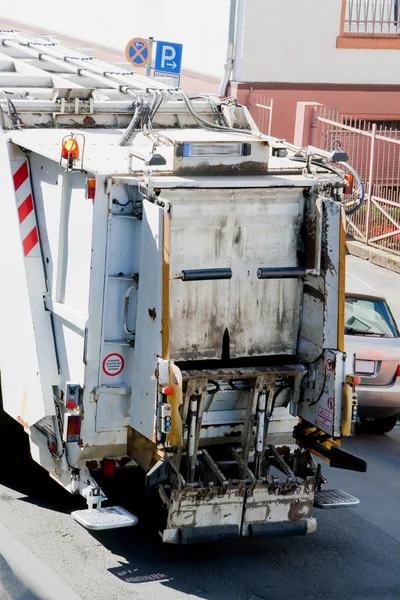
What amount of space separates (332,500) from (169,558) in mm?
1231

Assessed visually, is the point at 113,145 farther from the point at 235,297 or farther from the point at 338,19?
the point at 338,19

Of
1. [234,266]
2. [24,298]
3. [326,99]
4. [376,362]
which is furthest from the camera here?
[326,99]

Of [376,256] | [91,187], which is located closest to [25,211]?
[91,187]

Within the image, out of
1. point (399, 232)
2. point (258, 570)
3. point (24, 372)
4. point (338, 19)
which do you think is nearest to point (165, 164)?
point (24, 372)

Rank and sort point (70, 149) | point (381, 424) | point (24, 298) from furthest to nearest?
point (381, 424)
point (24, 298)
point (70, 149)

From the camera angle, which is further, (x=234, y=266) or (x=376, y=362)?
(x=376, y=362)

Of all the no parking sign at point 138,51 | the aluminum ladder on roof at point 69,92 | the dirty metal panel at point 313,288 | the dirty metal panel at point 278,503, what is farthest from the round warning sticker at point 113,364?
the no parking sign at point 138,51

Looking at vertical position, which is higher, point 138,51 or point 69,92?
point 138,51

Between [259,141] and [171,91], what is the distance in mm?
1738

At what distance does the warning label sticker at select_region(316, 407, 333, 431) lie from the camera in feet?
26.4

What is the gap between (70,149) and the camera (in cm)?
768

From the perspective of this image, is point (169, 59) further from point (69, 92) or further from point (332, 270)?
point (332, 270)

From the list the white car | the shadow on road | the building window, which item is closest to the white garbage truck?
the shadow on road

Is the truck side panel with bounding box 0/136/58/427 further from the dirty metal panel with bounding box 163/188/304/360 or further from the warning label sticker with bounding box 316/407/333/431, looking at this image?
the warning label sticker with bounding box 316/407/333/431
